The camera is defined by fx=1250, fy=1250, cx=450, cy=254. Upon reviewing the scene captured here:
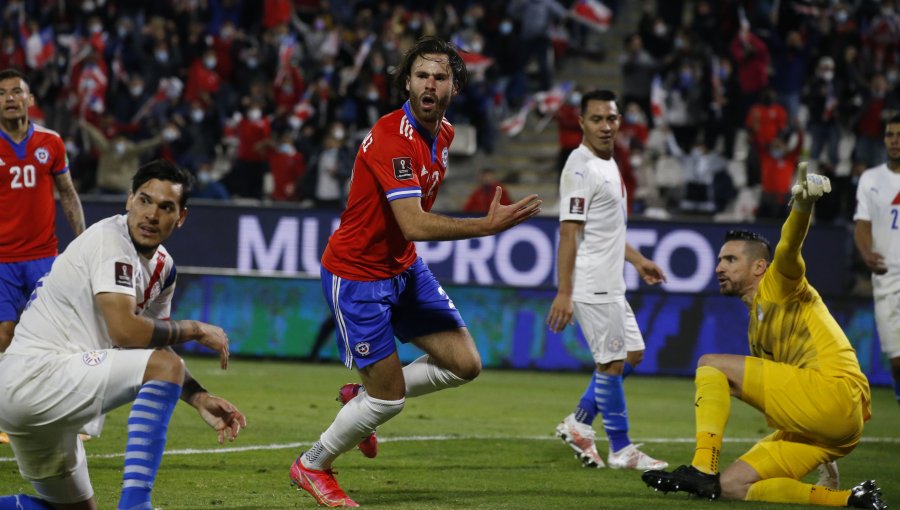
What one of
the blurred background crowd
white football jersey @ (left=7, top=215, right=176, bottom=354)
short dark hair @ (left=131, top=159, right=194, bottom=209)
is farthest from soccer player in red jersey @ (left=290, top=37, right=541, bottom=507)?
the blurred background crowd

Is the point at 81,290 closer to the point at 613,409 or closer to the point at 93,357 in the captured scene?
the point at 93,357

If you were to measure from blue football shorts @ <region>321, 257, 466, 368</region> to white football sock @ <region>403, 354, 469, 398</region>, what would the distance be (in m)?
0.18

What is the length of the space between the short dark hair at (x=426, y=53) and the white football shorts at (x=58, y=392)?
7.91 ft

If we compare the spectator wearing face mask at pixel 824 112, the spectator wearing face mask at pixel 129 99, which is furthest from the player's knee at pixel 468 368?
the spectator wearing face mask at pixel 129 99

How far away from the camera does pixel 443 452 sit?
8945 millimetres

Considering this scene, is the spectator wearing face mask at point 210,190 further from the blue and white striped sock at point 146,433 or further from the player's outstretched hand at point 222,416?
the blue and white striped sock at point 146,433

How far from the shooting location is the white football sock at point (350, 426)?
6805 mm

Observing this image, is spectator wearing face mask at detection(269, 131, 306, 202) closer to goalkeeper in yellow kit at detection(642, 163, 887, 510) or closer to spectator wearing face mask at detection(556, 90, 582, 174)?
spectator wearing face mask at detection(556, 90, 582, 174)

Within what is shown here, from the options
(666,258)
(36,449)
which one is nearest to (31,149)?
(36,449)

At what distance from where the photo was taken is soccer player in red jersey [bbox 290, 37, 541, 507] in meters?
6.73

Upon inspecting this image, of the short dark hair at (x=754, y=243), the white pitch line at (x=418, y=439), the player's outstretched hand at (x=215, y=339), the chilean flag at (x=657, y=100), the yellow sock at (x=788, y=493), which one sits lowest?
the white pitch line at (x=418, y=439)

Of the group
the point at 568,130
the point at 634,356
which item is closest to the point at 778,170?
the point at 568,130

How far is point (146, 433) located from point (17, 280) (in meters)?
4.72

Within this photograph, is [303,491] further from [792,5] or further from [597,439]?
[792,5]
